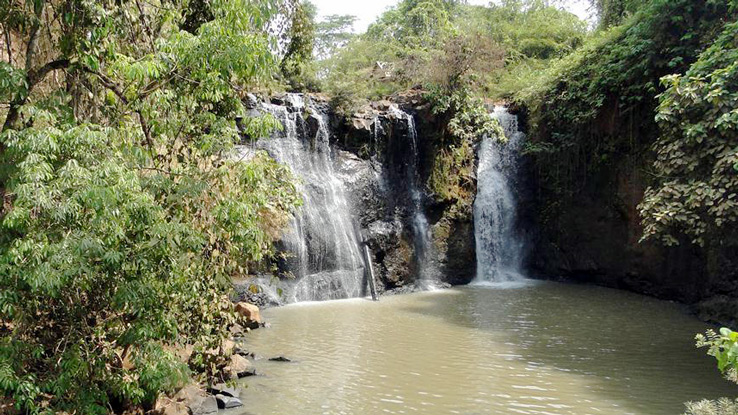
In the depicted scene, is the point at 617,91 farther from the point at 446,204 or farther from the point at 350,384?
the point at 350,384

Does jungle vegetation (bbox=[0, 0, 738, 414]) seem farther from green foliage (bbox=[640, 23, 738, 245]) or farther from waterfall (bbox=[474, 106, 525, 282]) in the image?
waterfall (bbox=[474, 106, 525, 282])

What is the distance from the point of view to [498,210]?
17953 millimetres

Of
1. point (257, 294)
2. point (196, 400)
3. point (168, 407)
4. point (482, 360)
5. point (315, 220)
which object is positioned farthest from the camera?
point (315, 220)

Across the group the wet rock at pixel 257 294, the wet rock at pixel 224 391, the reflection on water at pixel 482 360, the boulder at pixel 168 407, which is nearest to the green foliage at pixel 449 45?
the wet rock at pixel 257 294

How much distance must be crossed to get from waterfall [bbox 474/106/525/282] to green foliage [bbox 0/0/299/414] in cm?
1294

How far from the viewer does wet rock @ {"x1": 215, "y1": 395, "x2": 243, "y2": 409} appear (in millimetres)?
6305

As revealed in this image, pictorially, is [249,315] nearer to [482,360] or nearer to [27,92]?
[482,360]

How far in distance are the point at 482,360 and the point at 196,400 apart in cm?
416

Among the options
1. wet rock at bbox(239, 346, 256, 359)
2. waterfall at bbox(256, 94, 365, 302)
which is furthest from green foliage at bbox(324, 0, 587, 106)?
wet rock at bbox(239, 346, 256, 359)

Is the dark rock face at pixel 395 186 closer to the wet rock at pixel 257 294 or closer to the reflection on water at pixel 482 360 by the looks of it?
the reflection on water at pixel 482 360

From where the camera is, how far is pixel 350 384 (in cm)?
713

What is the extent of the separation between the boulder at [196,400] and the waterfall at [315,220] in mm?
7106

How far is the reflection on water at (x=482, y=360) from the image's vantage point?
21.4 ft

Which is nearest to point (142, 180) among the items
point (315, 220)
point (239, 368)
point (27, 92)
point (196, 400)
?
point (27, 92)
